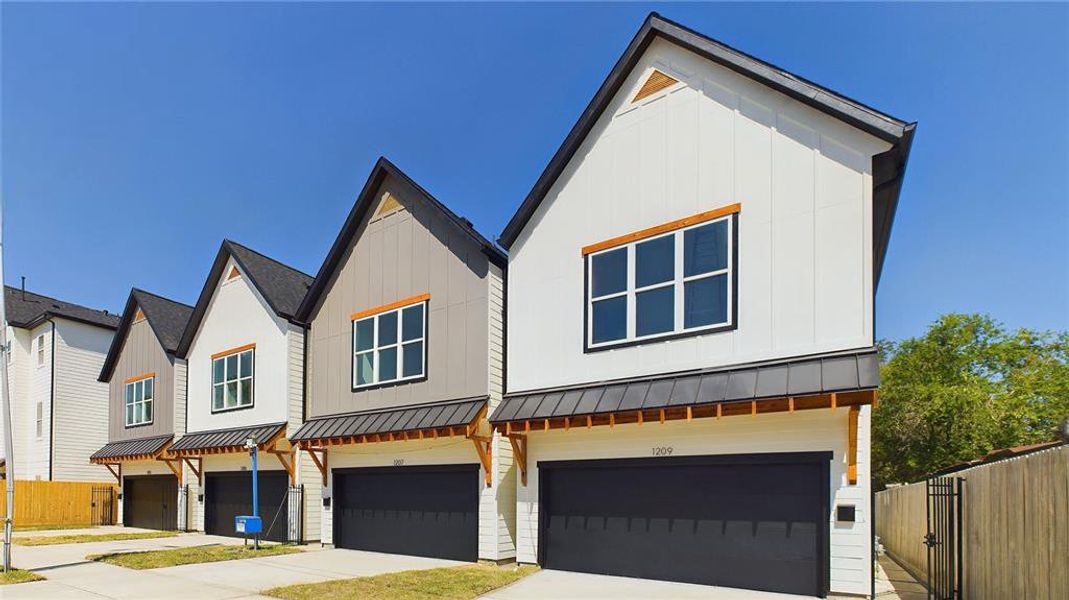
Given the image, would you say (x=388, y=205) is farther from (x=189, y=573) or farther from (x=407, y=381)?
(x=189, y=573)

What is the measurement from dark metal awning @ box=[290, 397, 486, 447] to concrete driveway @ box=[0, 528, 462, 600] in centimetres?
251

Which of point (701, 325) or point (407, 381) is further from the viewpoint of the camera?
point (407, 381)

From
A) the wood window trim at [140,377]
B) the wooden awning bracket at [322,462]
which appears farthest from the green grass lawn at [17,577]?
the wood window trim at [140,377]

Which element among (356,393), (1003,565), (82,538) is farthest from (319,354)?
(1003,565)

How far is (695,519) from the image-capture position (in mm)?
11461

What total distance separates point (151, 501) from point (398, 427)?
15.3 meters

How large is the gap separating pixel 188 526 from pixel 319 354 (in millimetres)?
8898

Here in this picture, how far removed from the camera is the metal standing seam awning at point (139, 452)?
885 inches

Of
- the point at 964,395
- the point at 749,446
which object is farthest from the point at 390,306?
the point at 964,395

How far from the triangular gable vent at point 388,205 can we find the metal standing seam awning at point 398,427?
4.67m

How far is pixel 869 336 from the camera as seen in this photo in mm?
9961

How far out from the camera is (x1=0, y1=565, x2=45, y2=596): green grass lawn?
12.0m

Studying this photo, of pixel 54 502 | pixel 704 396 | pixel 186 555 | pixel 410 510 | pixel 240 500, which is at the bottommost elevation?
pixel 54 502

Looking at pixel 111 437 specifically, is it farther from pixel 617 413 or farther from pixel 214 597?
pixel 617 413
